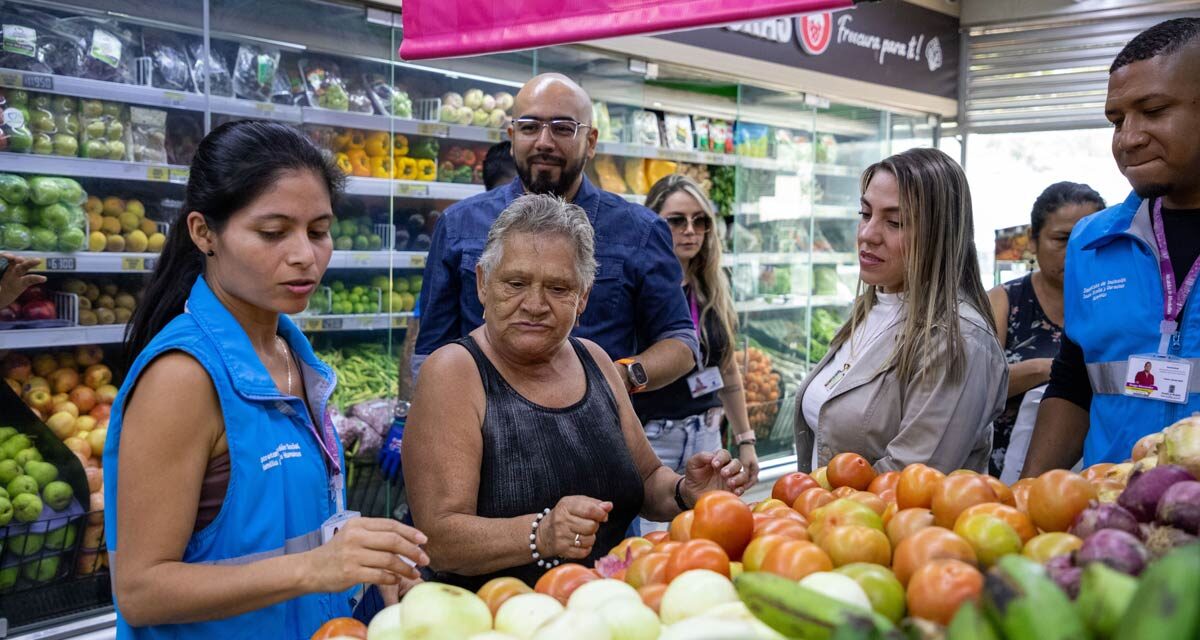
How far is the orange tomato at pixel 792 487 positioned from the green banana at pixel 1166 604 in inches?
43.4

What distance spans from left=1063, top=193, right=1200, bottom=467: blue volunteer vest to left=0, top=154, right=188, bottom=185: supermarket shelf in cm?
315

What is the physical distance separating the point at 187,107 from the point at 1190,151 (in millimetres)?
3392

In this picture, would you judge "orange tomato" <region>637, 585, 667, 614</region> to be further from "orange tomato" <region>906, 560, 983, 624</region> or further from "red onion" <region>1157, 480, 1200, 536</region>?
"red onion" <region>1157, 480, 1200, 536</region>

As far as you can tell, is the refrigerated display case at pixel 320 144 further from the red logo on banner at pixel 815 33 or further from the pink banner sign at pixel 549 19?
the pink banner sign at pixel 549 19

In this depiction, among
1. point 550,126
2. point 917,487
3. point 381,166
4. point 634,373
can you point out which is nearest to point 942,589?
point 917,487

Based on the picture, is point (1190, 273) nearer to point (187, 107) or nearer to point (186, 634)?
point (186, 634)

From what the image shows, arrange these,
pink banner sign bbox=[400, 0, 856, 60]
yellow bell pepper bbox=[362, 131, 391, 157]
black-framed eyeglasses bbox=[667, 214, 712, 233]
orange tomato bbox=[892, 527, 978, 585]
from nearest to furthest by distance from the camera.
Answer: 1. orange tomato bbox=[892, 527, 978, 585]
2. pink banner sign bbox=[400, 0, 856, 60]
3. black-framed eyeglasses bbox=[667, 214, 712, 233]
4. yellow bell pepper bbox=[362, 131, 391, 157]

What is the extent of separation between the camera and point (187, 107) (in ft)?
12.5

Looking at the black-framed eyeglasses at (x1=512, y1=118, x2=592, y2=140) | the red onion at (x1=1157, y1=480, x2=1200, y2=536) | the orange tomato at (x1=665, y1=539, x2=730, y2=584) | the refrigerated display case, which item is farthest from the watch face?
the red onion at (x1=1157, y1=480, x2=1200, y2=536)

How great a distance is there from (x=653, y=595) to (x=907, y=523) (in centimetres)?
47

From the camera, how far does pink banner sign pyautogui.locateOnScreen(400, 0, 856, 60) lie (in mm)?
2143

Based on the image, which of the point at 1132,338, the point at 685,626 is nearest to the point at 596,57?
the point at 1132,338

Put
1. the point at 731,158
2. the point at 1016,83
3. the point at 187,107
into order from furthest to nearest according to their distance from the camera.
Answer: the point at 1016,83
the point at 731,158
the point at 187,107

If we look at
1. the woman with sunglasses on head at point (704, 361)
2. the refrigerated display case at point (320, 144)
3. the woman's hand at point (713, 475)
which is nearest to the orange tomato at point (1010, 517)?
the woman's hand at point (713, 475)
